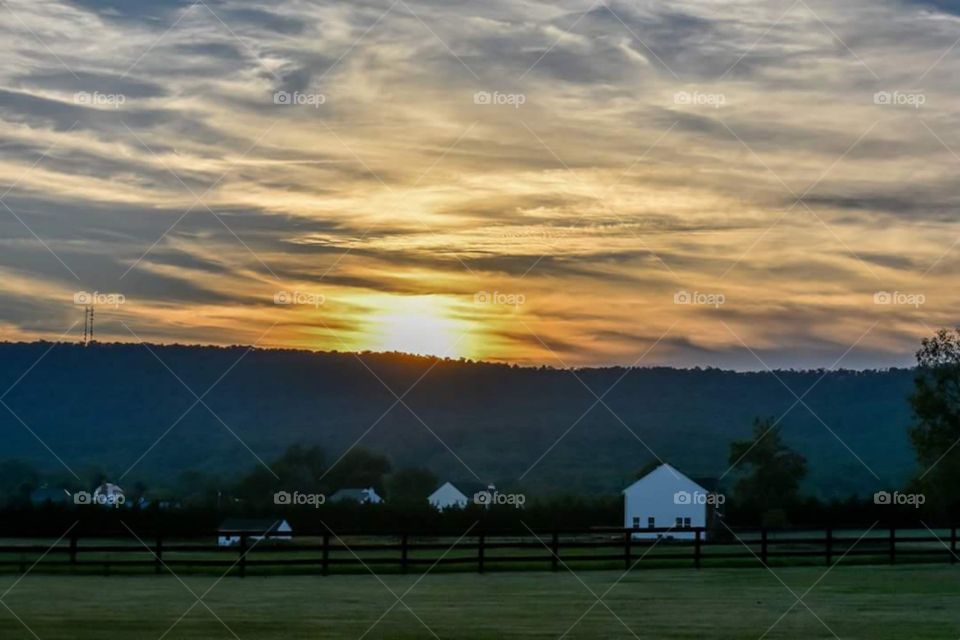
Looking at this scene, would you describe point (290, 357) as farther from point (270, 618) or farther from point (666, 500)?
point (270, 618)

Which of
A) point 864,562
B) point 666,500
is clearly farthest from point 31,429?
point 864,562

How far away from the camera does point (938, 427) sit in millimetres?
66875

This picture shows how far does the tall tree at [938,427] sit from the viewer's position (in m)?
64.4

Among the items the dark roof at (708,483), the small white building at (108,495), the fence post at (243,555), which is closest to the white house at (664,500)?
the dark roof at (708,483)

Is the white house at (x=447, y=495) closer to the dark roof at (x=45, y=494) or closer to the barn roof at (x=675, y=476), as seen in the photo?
the barn roof at (x=675, y=476)

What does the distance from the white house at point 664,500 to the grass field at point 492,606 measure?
55675 mm

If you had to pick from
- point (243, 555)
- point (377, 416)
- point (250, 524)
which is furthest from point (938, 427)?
point (377, 416)

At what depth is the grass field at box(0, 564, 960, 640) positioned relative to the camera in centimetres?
1806

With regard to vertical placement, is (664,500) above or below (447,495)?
below

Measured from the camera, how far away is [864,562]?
34.3 metres

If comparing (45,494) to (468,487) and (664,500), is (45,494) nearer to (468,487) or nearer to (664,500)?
(468,487)

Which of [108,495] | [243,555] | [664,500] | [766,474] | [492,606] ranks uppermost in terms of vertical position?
[766,474]

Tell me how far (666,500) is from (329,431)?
73.0 metres

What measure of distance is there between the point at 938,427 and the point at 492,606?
50899 mm
